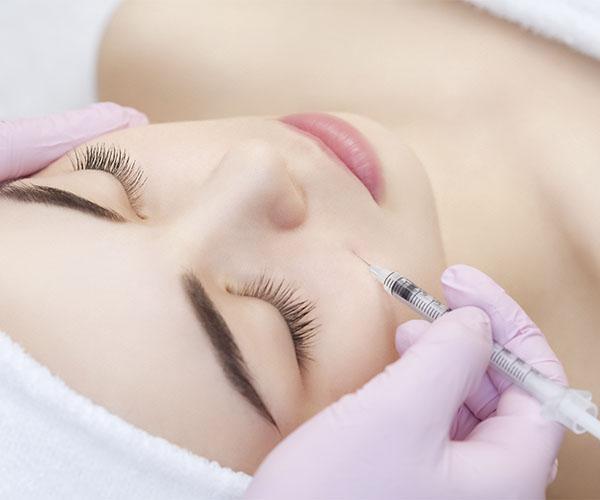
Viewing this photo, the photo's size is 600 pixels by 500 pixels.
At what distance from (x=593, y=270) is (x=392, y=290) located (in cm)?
35

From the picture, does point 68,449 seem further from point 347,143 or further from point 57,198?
point 347,143

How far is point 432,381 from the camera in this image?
78 centimetres

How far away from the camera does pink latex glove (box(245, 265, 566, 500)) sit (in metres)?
0.74

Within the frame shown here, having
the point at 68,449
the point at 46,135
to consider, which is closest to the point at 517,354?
the point at 68,449

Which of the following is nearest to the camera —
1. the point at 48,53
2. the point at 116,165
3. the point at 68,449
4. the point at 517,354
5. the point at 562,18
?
the point at 68,449

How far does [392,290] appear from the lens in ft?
3.02

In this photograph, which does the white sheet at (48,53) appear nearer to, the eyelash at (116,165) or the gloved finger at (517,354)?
the eyelash at (116,165)

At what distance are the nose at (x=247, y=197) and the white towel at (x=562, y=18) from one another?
50 centimetres

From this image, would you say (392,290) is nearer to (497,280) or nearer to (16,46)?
(497,280)

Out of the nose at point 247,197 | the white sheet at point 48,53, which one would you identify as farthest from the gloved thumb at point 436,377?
the white sheet at point 48,53

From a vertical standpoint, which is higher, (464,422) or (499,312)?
(499,312)

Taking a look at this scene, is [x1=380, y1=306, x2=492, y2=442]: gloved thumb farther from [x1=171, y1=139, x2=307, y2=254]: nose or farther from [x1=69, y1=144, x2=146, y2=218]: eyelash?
[x1=69, y1=144, x2=146, y2=218]: eyelash

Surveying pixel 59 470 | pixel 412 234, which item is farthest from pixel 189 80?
pixel 59 470

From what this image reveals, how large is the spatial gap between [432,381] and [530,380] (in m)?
0.12
